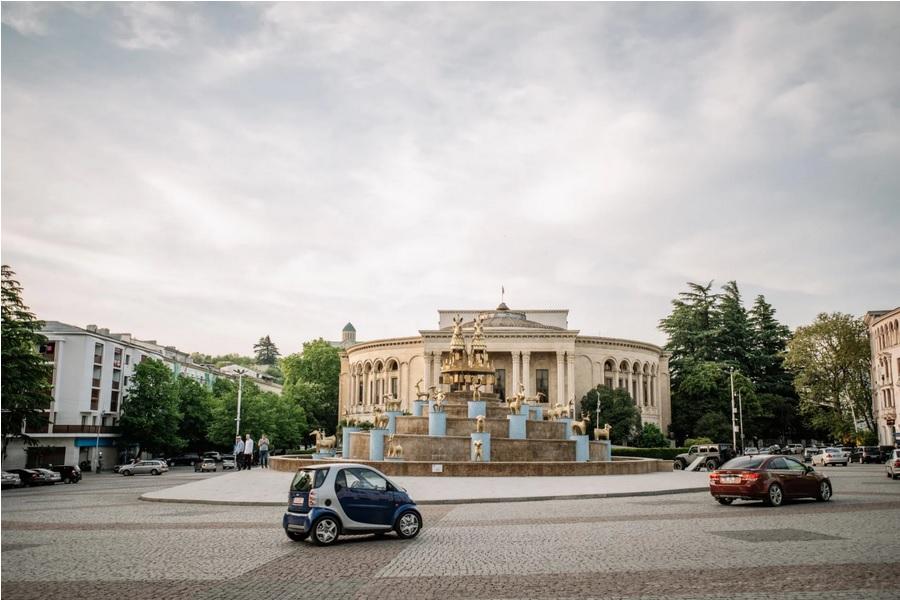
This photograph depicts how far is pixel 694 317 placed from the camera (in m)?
84.9

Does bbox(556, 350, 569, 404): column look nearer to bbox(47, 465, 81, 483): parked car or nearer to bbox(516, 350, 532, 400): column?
bbox(516, 350, 532, 400): column

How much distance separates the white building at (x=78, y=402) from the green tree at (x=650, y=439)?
4950cm

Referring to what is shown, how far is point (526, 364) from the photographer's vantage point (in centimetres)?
7988

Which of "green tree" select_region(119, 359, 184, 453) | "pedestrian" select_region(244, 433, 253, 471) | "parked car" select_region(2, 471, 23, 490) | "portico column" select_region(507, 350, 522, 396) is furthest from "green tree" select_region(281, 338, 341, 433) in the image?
"parked car" select_region(2, 471, 23, 490)

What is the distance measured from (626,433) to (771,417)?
18.3m

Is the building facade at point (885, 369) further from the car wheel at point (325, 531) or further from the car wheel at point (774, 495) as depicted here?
the car wheel at point (325, 531)

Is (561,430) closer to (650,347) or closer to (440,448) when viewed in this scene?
(440,448)

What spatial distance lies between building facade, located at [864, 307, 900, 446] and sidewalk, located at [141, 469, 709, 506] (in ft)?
141

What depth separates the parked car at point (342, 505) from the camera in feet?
41.3

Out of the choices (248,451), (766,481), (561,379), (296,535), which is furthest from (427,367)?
(296,535)

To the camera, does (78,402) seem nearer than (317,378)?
Yes

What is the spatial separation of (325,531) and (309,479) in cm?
94

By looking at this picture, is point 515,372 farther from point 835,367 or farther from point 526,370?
point 835,367

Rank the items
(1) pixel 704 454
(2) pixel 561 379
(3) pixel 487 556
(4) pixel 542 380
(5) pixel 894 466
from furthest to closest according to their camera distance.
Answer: (4) pixel 542 380 < (2) pixel 561 379 < (1) pixel 704 454 < (5) pixel 894 466 < (3) pixel 487 556
